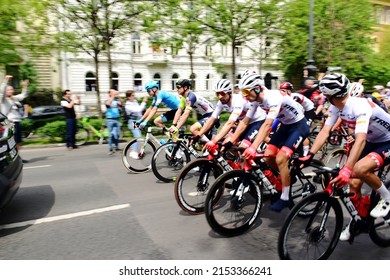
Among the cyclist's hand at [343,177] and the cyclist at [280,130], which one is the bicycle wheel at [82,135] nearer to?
the cyclist at [280,130]

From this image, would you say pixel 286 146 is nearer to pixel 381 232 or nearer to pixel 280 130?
pixel 280 130

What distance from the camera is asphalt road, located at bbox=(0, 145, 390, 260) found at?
3.94 meters

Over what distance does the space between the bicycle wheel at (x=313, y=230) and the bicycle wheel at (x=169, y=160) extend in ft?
12.4

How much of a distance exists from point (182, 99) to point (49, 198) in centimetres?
312

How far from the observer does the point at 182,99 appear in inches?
287

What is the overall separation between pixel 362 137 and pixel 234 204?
1.73 metres

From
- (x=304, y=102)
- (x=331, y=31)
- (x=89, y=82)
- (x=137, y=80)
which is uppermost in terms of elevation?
(x=331, y=31)

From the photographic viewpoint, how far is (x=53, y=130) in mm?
13734

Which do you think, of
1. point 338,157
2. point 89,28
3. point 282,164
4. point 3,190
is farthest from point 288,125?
point 89,28

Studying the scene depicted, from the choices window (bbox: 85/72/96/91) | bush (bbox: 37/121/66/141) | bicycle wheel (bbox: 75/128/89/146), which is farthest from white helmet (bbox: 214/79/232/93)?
window (bbox: 85/72/96/91)

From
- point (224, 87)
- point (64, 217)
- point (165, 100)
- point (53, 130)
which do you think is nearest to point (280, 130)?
point (224, 87)

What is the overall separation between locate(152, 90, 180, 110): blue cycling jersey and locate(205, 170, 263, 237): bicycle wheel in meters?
3.78

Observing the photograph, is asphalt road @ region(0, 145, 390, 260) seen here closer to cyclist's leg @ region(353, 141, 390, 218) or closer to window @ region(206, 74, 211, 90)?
cyclist's leg @ region(353, 141, 390, 218)
